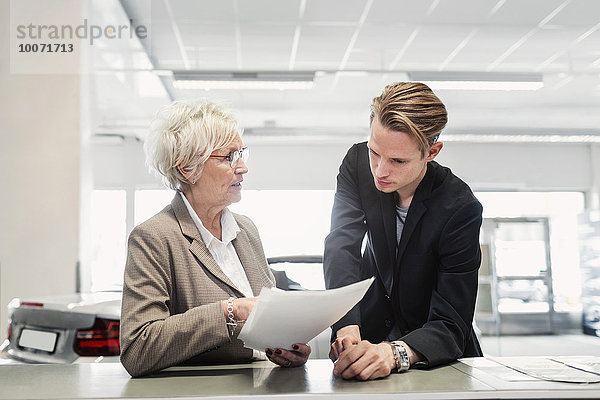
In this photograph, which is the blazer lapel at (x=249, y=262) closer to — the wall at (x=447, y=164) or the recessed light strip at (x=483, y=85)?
the recessed light strip at (x=483, y=85)

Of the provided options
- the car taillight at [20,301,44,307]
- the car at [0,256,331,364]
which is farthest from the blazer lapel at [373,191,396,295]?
the car taillight at [20,301,44,307]

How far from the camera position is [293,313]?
4.43 feet

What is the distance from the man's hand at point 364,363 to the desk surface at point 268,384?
0.02 meters

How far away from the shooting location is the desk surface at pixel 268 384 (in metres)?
1.25

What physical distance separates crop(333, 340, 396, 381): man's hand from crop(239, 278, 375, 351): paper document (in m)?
0.09

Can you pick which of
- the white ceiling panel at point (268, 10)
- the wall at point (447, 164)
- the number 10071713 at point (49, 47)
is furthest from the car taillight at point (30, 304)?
the wall at point (447, 164)

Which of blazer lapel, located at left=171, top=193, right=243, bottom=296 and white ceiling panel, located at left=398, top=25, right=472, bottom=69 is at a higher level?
white ceiling panel, located at left=398, top=25, right=472, bottom=69

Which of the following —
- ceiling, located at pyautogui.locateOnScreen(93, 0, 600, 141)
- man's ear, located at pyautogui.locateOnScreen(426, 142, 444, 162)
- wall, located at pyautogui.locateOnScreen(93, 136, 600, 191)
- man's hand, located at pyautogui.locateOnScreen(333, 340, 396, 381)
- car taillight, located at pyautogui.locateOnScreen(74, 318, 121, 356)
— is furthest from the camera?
wall, located at pyautogui.locateOnScreen(93, 136, 600, 191)

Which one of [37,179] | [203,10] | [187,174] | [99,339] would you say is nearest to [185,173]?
[187,174]

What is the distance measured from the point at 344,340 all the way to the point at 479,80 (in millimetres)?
6623

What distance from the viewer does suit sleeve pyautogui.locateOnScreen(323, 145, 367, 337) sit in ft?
5.99

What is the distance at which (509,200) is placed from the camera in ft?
35.3

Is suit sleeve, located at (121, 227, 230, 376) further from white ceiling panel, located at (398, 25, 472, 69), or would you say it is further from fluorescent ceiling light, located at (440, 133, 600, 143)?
fluorescent ceiling light, located at (440, 133, 600, 143)

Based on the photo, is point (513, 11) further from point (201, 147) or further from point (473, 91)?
point (201, 147)
